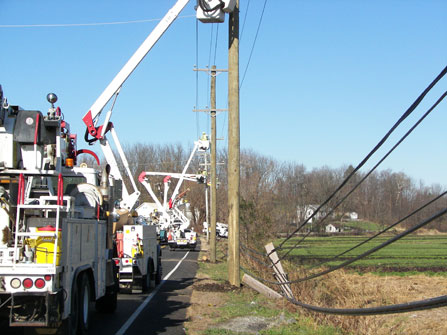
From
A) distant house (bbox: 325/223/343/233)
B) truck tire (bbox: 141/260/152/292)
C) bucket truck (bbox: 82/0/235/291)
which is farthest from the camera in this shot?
distant house (bbox: 325/223/343/233)

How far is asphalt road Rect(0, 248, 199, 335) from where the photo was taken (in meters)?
10.7

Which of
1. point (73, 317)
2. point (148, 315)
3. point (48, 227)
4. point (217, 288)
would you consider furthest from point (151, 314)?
point (48, 227)

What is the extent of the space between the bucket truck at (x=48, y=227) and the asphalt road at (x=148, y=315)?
80cm

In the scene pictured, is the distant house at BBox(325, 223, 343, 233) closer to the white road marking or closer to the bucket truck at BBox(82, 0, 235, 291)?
the white road marking

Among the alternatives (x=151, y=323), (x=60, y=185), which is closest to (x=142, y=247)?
(x=151, y=323)

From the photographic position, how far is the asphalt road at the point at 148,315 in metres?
10.7

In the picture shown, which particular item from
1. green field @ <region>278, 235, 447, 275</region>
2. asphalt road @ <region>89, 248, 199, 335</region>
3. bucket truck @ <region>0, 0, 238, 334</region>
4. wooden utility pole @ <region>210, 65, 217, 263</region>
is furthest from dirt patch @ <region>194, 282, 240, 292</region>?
wooden utility pole @ <region>210, 65, 217, 263</region>

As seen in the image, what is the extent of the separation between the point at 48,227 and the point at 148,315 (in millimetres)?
5456

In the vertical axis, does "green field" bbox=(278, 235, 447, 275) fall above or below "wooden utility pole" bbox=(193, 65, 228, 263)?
below

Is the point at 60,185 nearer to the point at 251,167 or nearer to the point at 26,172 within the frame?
the point at 26,172

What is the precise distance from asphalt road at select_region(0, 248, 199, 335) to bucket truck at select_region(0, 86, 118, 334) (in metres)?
0.80

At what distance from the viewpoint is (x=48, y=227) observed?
7.79 metres

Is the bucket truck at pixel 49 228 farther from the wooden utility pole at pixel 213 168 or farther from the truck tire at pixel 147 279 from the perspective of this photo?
the wooden utility pole at pixel 213 168

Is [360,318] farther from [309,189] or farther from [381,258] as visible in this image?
[309,189]
